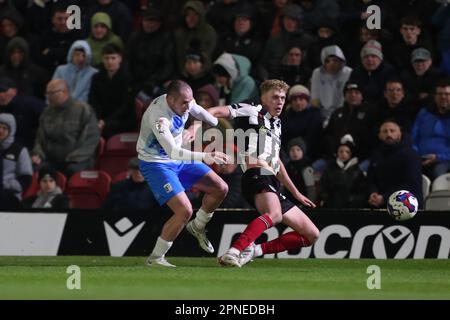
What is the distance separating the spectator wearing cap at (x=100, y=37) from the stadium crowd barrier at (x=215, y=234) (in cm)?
361

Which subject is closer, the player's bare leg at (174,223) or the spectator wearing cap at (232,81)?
the player's bare leg at (174,223)

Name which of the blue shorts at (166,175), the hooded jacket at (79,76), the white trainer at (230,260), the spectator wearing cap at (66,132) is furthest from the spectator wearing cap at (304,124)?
the white trainer at (230,260)

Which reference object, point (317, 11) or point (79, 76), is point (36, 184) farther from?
point (317, 11)

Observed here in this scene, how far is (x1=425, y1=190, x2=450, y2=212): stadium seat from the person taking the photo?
1555 centimetres

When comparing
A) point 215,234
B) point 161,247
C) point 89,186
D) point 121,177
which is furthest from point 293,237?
point 89,186

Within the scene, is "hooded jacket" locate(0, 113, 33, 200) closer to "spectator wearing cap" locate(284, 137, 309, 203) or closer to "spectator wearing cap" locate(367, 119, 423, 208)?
"spectator wearing cap" locate(284, 137, 309, 203)

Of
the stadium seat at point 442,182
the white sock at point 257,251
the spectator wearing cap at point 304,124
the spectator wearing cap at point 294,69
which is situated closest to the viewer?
the white sock at point 257,251

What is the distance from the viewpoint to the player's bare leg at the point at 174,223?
1288 centimetres

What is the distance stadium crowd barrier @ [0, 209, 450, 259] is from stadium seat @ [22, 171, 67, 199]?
1.49m

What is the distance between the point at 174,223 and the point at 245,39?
585 cm

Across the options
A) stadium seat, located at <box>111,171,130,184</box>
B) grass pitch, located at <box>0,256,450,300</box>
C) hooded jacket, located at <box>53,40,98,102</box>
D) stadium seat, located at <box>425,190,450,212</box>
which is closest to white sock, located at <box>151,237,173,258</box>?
grass pitch, located at <box>0,256,450,300</box>

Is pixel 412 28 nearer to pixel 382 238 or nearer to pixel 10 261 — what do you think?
pixel 382 238

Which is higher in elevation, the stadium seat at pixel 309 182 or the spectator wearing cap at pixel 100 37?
the spectator wearing cap at pixel 100 37

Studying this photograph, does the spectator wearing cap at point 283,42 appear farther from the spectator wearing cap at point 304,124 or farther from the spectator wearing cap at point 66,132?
the spectator wearing cap at point 66,132
